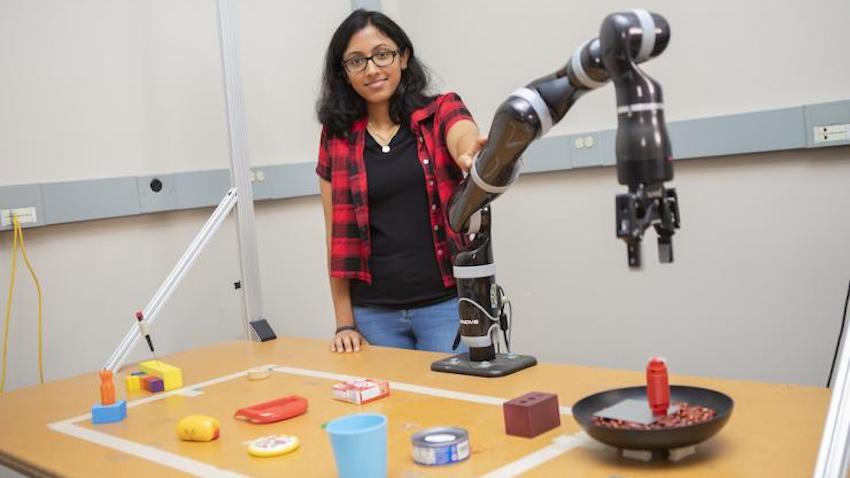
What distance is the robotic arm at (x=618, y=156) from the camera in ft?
3.16

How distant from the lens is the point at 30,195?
255cm

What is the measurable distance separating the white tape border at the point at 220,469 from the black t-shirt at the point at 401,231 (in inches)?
13.7

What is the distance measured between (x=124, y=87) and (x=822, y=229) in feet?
7.68

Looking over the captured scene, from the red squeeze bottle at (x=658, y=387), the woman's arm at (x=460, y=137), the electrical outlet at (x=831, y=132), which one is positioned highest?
the woman's arm at (x=460, y=137)

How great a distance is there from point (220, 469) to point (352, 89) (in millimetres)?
1208

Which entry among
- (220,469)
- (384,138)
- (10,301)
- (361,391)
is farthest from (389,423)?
(10,301)

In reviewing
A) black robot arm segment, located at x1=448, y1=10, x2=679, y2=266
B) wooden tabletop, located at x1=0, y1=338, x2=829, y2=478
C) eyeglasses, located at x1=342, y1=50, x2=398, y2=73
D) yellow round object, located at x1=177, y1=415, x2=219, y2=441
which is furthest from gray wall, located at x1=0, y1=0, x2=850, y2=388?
black robot arm segment, located at x1=448, y1=10, x2=679, y2=266

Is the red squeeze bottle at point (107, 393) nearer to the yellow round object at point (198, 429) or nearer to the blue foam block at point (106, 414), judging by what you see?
the blue foam block at point (106, 414)

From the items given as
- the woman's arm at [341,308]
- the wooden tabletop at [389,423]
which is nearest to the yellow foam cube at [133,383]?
the wooden tabletop at [389,423]

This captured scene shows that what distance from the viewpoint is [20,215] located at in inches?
99.7

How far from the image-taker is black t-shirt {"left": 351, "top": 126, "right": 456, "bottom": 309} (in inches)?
82.1

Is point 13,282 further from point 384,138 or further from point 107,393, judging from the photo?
point 384,138

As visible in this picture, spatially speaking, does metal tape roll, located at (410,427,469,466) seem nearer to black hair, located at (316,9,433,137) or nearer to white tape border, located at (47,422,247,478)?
white tape border, located at (47,422,247,478)

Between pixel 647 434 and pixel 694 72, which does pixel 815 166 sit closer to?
pixel 694 72
